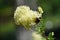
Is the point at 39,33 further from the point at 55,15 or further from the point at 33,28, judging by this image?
the point at 55,15

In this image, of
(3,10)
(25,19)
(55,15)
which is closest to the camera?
(25,19)

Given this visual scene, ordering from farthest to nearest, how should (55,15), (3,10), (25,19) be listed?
(55,15) < (3,10) < (25,19)

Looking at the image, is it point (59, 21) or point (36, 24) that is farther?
point (59, 21)

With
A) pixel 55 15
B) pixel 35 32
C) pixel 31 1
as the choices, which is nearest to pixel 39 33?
pixel 35 32

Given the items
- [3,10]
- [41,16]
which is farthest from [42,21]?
[3,10]

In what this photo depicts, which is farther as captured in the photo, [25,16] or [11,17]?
[11,17]

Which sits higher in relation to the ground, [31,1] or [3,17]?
[31,1]

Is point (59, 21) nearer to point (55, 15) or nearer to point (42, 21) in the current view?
point (55, 15)
